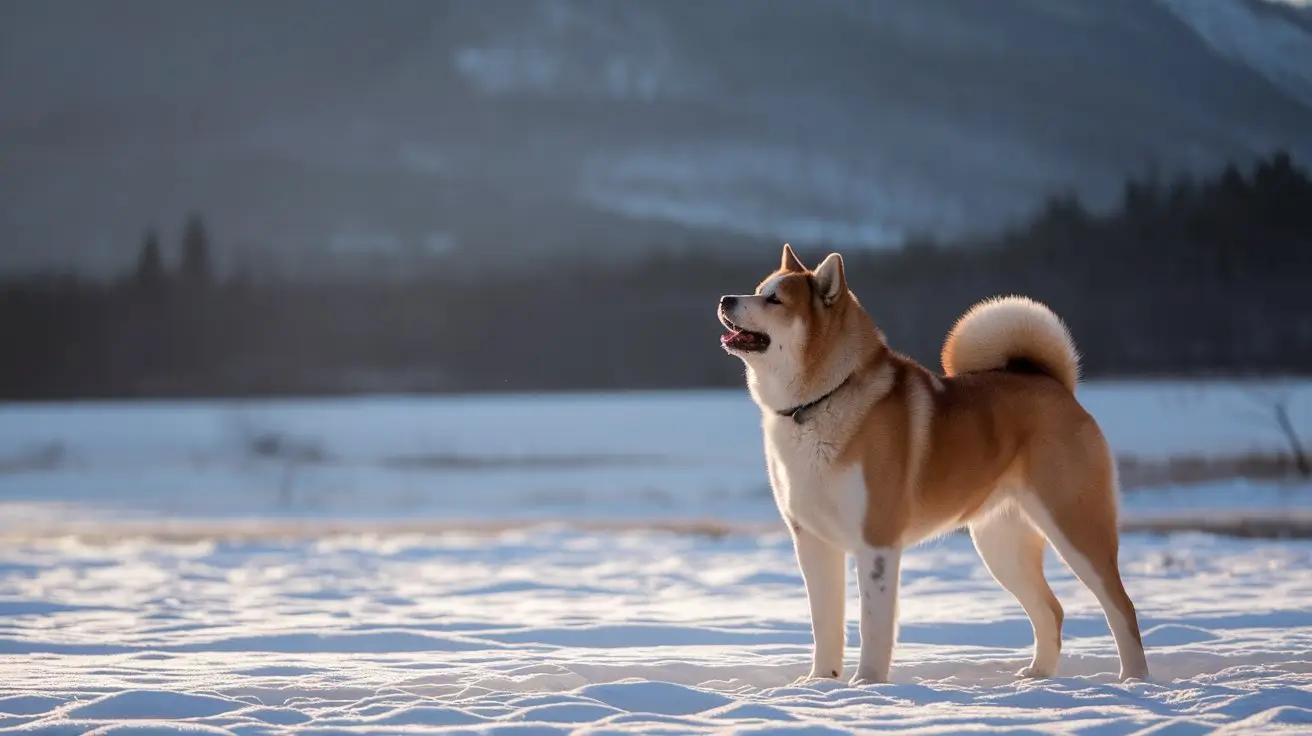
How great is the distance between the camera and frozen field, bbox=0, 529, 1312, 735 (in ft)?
15.1

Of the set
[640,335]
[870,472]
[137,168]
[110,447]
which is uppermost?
[137,168]

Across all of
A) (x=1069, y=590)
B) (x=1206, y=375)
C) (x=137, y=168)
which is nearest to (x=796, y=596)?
(x=1069, y=590)

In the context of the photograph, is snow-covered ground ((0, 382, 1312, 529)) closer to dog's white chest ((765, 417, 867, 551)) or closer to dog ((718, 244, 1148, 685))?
dog ((718, 244, 1148, 685))

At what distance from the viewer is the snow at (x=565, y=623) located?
15.4ft

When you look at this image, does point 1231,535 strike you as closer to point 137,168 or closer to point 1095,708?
point 1095,708

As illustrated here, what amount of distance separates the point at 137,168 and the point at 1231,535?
149 meters

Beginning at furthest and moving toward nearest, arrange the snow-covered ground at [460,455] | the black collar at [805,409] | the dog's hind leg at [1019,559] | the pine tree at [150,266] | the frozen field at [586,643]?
the pine tree at [150,266], the snow-covered ground at [460,455], the dog's hind leg at [1019,559], the black collar at [805,409], the frozen field at [586,643]

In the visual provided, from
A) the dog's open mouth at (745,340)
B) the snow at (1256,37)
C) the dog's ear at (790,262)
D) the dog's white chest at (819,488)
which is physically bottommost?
the dog's white chest at (819,488)

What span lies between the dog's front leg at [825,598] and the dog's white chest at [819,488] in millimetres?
207

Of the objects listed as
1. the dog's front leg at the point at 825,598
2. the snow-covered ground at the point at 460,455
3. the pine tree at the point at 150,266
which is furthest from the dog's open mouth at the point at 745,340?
the pine tree at the point at 150,266

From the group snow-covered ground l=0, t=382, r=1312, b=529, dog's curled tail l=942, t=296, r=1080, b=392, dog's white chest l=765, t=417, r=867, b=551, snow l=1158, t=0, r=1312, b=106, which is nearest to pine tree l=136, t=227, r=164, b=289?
snow-covered ground l=0, t=382, r=1312, b=529

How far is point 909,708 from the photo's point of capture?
4684 millimetres

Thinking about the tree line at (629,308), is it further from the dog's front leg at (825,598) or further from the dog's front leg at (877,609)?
the dog's front leg at (877,609)

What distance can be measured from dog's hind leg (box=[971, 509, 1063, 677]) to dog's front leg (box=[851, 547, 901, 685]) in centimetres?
90
